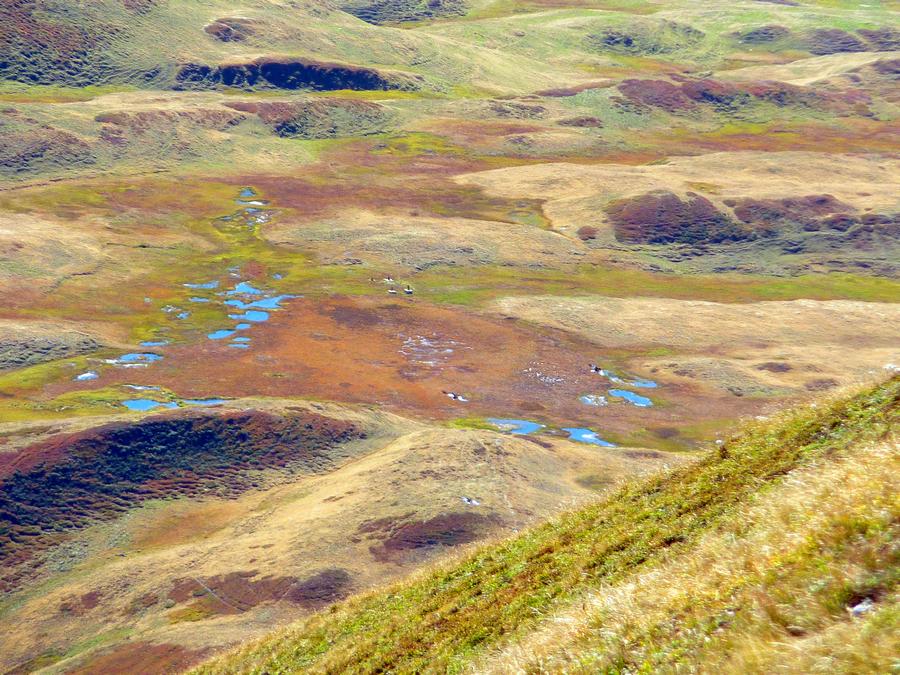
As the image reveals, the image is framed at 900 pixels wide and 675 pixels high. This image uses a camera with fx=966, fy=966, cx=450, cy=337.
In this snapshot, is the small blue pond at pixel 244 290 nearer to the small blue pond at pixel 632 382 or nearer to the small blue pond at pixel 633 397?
the small blue pond at pixel 632 382

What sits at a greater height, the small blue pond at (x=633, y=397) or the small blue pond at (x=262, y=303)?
the small blue pond at (x=633, y=397)

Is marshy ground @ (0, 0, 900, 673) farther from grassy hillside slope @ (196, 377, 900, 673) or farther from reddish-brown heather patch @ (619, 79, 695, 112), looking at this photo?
grassy hillside slope @ (196, 377, 900, 673)

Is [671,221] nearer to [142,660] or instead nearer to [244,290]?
[244,290]

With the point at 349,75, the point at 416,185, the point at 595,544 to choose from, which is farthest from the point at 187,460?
the point at 349,75

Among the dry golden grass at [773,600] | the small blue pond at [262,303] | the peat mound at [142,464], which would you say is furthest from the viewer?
the small blue pond at [262,303]

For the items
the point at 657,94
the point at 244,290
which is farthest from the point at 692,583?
the point at 657,94

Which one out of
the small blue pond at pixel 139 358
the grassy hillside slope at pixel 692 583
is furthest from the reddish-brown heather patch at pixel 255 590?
the small blue pond at pixel 139 358

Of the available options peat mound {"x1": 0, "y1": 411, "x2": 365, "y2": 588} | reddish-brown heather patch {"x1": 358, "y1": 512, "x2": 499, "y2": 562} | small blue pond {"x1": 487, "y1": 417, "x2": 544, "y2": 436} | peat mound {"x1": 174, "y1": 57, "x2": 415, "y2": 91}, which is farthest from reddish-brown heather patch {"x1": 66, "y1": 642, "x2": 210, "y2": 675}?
peat mound {"x1": 174, "y1": 57, "x2": 415, "y2": 91}
